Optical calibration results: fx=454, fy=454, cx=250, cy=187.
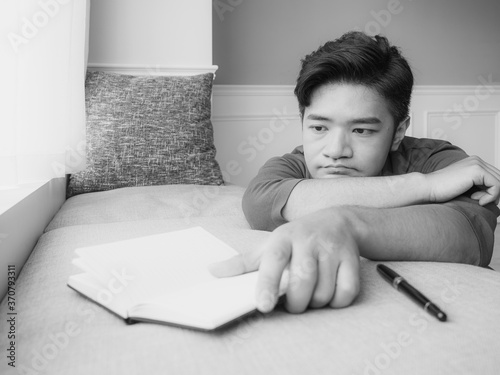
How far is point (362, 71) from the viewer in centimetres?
109

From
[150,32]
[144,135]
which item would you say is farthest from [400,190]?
[150,32]

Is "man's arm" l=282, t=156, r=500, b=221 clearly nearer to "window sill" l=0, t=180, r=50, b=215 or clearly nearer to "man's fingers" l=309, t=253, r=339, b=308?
"man's fingers" l=309, t=253, r=339, b=308

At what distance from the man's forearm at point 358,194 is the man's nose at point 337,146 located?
16 centimetres

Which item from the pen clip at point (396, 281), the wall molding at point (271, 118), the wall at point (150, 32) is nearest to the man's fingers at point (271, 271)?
the pen clip at point (396, 281)

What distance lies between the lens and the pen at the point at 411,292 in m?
0.44

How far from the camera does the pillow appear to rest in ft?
5.03

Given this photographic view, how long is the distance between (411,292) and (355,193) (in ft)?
1.22

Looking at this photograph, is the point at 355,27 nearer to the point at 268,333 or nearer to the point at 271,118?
the point at 271,118

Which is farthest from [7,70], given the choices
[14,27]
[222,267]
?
[222,267]

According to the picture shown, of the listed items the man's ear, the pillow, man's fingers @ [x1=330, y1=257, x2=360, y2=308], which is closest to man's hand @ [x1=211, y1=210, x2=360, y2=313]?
man's fingers @ [x1=330, y1=257, x2=360, y2=308]

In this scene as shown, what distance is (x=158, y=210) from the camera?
3.78 feet

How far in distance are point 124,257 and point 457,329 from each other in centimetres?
39

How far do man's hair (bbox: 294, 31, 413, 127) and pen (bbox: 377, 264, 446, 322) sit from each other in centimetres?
65

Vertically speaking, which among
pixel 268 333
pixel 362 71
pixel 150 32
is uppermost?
pixel 150 32
